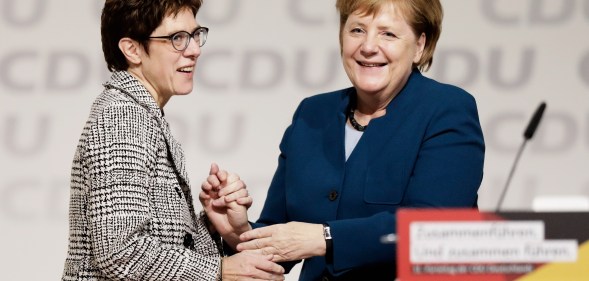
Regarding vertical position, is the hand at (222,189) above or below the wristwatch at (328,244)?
above

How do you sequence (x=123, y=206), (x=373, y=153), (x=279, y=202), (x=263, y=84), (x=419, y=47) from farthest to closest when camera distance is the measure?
1. (x=263, y=84)
2. (x=279, y=202)
3. (x=419, y=47)
4. (x=373, y=153)
5. (x=123, y=206)

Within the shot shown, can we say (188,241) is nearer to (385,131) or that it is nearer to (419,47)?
(385,131)

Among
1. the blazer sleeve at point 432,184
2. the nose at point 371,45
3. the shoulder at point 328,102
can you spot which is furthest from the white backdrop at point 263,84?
the blazer sleeve at point 432,184

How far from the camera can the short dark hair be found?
2.31m

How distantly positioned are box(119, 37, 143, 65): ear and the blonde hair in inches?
19.0

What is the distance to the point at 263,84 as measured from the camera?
13.3 ft

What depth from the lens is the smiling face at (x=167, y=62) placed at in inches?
92.4

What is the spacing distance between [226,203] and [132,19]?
484mm

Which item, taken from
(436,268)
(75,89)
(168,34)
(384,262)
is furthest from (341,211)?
(75,89)

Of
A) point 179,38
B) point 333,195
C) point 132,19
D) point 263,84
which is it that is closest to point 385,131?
point 333,195

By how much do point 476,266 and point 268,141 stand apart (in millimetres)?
2558

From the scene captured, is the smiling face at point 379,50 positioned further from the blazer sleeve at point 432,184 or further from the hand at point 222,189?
the hand at point 222,189

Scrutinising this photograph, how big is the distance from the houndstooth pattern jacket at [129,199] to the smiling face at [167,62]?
63 mm

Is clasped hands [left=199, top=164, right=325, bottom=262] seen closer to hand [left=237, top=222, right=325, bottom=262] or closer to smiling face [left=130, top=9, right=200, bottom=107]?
hand [left=237, top=222, right=325, bottom=262]
